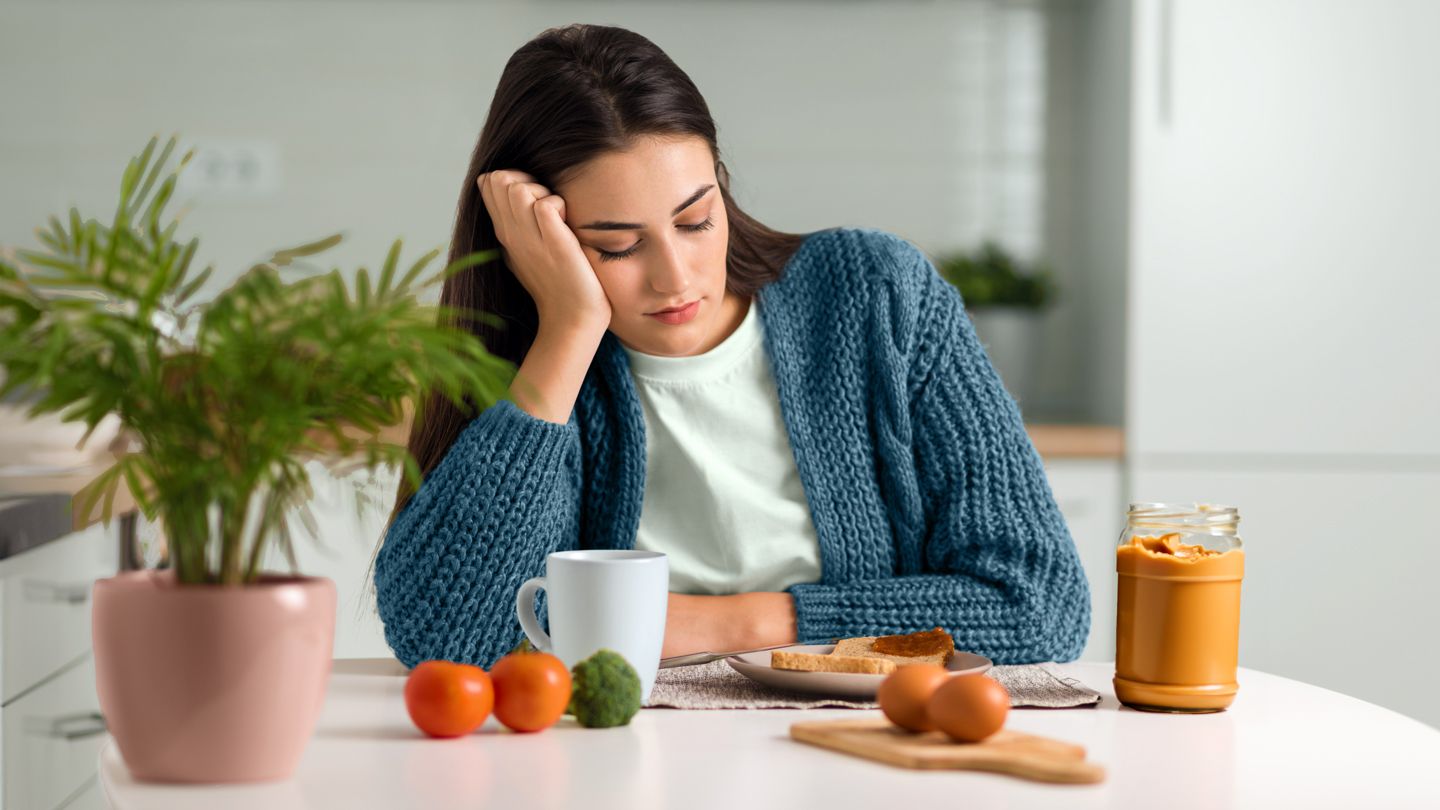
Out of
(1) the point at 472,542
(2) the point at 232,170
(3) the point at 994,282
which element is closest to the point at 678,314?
(1) the point at 472,542

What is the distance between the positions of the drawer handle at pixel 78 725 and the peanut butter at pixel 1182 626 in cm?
149

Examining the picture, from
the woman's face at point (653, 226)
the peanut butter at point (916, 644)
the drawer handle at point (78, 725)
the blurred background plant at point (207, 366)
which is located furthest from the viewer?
the drawer handle at point (78, 725)

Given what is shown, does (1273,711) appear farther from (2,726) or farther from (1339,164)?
(1339,164)

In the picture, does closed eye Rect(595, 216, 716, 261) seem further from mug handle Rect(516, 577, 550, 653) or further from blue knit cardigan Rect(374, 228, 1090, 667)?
mug handle Rect(516, 577, 550, 653)

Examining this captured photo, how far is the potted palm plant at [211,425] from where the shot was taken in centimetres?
68

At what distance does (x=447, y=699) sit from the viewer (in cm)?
83

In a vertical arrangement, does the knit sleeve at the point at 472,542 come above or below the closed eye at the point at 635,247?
below

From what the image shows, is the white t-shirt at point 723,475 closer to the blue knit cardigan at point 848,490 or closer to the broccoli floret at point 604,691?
the blue knit cardigan at point 848,490

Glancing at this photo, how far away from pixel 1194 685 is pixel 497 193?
815 mm

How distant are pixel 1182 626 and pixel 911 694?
0.23 metres

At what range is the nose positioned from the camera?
4.31 ft

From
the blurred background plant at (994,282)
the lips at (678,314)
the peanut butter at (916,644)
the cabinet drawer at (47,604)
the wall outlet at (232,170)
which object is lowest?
the cabinet drawer at (47,604)

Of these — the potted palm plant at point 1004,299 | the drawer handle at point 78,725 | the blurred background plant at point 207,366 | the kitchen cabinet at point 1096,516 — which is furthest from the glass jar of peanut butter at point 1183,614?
the potted palm plant at point 1004,299

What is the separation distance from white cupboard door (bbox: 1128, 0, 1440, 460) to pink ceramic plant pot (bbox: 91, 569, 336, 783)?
7.65ft
